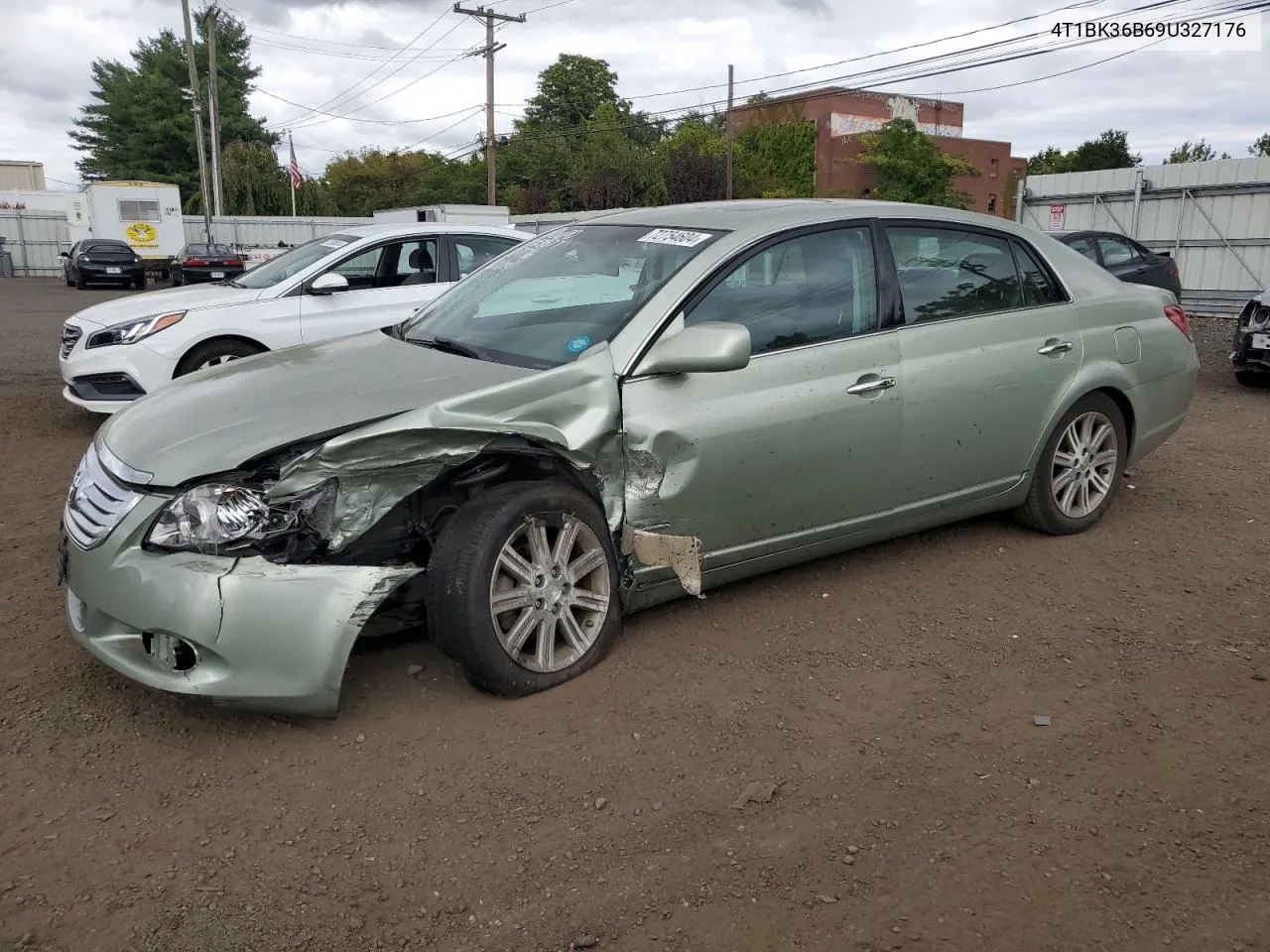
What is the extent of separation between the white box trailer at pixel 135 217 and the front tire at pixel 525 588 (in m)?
35.9

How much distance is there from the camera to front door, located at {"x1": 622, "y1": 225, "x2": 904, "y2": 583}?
3.70 m

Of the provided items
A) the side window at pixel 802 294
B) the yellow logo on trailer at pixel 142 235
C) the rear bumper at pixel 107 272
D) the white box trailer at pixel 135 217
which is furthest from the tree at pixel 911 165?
A: the side window at pixel 802 294

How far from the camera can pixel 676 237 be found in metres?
4.16

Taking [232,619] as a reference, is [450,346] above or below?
above

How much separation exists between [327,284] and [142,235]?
32.1 metres

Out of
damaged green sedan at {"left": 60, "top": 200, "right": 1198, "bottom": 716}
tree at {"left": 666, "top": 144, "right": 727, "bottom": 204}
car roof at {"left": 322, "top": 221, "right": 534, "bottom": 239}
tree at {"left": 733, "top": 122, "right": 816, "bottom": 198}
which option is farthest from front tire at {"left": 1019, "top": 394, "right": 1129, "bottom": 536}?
tree at {"left": 733, "top": 122, "right": 816, "bottom": 198}

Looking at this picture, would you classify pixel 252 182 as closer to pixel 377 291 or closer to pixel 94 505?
pixel 377 291

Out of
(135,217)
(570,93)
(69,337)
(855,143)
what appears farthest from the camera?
(570,93)

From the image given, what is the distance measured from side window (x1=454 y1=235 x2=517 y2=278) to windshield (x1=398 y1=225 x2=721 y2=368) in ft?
12.1

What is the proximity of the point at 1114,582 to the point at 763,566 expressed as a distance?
1.71 meters

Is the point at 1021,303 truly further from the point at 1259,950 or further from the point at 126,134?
the point at 126,134

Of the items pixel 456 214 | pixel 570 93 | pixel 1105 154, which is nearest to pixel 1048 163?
pixel 1105 154

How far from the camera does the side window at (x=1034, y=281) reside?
4859 mm

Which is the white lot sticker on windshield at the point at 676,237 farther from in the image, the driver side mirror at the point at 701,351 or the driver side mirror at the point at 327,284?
the driver side mirror at the point at 327,284
